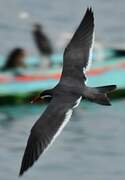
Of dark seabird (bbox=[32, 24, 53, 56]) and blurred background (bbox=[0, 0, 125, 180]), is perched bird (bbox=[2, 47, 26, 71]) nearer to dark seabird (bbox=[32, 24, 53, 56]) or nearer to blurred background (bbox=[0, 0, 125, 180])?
blurred background (bbox=[0, 0, 125, 180])

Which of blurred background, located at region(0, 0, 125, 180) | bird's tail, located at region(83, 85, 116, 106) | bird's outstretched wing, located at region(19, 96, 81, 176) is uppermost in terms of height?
bird's tail, located at region(83, 85, 116, 106)

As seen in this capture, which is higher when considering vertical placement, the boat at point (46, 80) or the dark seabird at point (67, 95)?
the dark seabird at point (67, 95)

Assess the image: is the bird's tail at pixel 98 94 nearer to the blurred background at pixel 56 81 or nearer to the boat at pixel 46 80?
the blurred background at pixel 56 81

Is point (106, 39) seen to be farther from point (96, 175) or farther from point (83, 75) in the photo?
point (83, 75)

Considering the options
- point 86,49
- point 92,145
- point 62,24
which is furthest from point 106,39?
point 86,49

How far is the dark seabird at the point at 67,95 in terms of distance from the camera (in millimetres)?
8281

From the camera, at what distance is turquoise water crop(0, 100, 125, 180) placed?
12.0 metres

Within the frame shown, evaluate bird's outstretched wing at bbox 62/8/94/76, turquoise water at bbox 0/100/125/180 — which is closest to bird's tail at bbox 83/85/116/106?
bird's outstretched wing at bbox 62/8/94/76

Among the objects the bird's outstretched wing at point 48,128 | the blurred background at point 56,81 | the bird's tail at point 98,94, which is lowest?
the blurred background at point 56,81

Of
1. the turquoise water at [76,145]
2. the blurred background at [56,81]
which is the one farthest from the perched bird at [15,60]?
the turquoise water at [76,145]

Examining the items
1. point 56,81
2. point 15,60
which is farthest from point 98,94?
point 15,60

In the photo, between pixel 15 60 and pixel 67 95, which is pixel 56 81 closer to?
pixel 15 60

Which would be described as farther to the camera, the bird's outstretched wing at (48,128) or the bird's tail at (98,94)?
the bird's tail at (98,94)

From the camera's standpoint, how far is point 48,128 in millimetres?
8391
